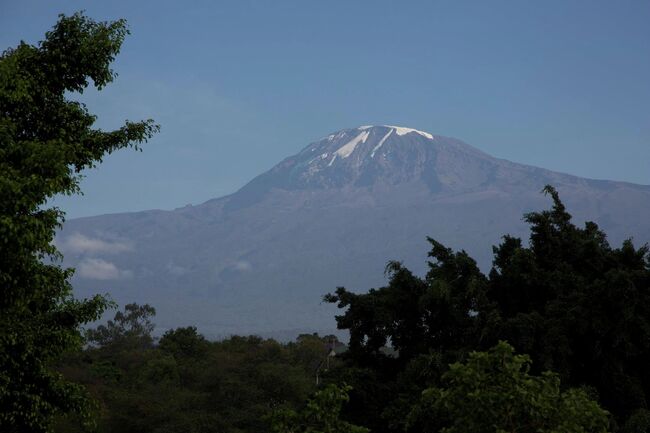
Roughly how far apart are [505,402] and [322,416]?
269cm

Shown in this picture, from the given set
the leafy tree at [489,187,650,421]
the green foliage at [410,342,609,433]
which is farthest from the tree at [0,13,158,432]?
the leafy tree at [489,187,650,421]

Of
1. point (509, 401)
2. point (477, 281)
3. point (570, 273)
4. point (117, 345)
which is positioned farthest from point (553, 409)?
point (117, 345)

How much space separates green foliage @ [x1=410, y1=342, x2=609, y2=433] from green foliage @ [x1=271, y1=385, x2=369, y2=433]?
5.04 ft

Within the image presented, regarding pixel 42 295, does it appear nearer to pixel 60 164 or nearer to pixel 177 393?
pixel 60 164

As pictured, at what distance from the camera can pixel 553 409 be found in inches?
457

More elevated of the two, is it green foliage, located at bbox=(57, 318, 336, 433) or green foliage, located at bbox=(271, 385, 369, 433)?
green foliage, located at bbox=(271, 385, 369, 433)

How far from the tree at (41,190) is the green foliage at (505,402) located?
20.6ft

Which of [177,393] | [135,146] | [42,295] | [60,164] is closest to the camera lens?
[60,164]

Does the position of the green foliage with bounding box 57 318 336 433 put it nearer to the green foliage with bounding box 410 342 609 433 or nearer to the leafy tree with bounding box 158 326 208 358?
the leafy tree with bounding box 158 326 208 358

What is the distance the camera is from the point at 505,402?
37.6ft

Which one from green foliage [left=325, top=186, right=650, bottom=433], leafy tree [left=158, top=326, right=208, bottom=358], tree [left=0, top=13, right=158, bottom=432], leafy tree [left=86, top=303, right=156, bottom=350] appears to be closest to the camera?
tree [left=0, top=13, right=158, bottom=432]

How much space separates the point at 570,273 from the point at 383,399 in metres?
7.03

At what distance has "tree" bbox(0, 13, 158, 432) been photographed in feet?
36.5

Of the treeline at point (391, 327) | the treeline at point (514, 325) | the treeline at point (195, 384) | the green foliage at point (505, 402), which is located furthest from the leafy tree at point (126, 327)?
the green foliage at point (505, 402)
